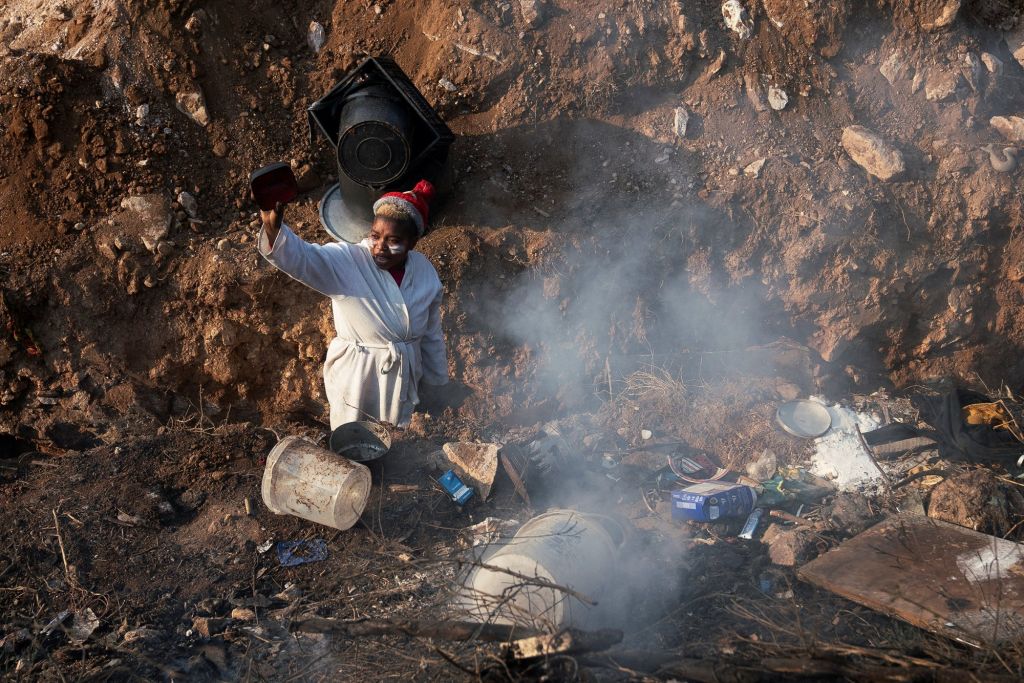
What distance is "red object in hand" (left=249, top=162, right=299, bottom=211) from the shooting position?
301 cm

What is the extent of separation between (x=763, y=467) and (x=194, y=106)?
4825 mm

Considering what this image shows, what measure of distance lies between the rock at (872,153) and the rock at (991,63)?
1.30 metres

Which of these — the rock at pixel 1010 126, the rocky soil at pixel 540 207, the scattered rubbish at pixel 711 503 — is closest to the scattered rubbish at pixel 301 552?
→ the rocky soil at pixel 540 207

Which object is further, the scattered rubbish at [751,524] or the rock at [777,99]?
the rock at [777,99]

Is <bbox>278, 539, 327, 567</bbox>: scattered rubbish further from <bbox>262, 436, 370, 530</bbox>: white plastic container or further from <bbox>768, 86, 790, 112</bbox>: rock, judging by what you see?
<bbox>768, 86, 790, 112</bbox>: rock

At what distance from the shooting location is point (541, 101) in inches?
217

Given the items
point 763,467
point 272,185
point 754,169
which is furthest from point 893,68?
point 272,185

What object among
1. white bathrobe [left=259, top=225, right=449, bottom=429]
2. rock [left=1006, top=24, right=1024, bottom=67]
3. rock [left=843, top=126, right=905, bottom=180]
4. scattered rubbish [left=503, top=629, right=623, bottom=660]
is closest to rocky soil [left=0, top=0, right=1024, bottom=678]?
rock [left=843, top=126, right=905, bottom=180]

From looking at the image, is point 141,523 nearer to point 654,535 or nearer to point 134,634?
point 134,634

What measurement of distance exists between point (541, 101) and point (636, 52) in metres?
0.86

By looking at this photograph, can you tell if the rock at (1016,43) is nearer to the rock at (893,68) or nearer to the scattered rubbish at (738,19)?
the rock at (893,68)

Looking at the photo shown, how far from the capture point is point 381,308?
3801 millimetres

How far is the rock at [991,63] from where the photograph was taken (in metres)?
6.07

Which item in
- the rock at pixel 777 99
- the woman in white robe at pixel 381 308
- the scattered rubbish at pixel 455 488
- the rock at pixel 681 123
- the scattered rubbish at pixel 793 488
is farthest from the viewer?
the rock at pixel 777 99
